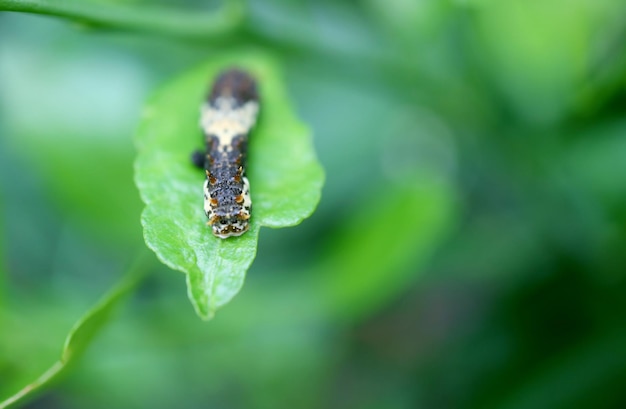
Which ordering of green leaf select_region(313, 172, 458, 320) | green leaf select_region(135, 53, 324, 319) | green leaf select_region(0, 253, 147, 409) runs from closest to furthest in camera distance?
green leaf select_region(135, 53, 324, 319), green leaf select_region(0, 253, 147, 409), green leaf select_region(313, 172, 458, 320)

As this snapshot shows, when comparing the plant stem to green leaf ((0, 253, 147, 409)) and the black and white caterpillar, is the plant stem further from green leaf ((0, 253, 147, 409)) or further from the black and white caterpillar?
green leaf ((0, 253, 147, 409))

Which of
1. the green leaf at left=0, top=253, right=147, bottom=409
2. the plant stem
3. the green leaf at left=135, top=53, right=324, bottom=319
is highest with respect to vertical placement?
the plant stem

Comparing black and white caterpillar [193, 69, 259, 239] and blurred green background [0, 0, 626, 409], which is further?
blurred green background [0, 0, 626, 409]

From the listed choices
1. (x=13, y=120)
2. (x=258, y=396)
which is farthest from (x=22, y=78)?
(x=258, y=396)

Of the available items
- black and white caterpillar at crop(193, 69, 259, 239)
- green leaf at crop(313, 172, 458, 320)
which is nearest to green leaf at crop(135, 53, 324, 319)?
black and white caterpillar at crop(193, 69, 259, 239)

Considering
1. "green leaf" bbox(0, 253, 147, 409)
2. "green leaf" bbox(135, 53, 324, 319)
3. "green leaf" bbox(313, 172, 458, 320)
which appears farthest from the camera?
"green leaf" bbox(313, 172, 458, 320)

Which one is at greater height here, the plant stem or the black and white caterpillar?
the plant stem
